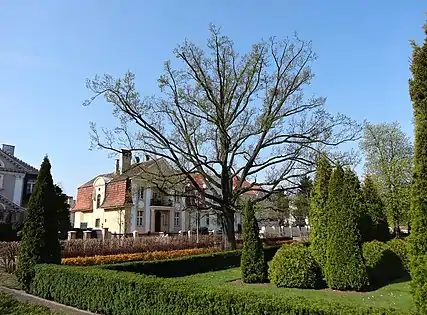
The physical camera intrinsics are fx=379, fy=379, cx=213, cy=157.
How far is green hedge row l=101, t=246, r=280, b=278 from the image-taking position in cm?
1360

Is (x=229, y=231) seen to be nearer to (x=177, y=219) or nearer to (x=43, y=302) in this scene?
(x=43, y=302)

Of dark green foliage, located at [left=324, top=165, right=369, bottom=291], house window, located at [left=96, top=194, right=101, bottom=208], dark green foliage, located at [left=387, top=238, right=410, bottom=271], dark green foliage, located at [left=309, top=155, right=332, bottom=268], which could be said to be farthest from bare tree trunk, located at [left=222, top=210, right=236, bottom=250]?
house window, located at [left=96, top=194, right=101, bottom=208]

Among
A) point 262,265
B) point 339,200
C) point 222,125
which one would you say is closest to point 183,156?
point 222,125

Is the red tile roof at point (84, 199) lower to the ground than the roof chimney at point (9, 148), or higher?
lower

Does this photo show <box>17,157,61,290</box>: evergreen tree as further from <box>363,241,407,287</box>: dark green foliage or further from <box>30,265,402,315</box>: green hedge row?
<box>363,241,407,287</box>: dark green foliage

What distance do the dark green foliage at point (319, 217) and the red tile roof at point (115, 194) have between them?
2582cm

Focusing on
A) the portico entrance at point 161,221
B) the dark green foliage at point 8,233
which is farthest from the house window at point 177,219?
the dark green foliage at point 8,233

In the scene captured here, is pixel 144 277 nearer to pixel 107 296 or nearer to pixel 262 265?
pixel 107 296

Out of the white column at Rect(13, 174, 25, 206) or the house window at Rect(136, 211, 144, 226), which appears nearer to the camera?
the white column at Rect(13, 174, 25, 206)

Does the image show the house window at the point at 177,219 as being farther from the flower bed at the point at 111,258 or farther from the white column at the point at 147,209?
the flower bed at the point at 111,258

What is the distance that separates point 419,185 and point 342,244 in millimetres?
5496

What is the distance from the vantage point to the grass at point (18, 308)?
8.21m

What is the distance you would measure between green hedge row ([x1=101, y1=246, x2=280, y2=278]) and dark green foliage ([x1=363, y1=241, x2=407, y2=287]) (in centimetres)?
696

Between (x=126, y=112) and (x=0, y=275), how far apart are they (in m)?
10.4
